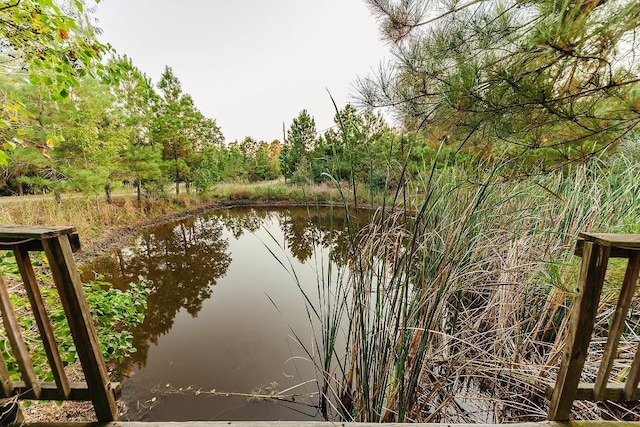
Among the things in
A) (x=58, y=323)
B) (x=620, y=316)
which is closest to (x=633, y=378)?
(x=620, y=316)

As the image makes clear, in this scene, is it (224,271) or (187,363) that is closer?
(187,363)

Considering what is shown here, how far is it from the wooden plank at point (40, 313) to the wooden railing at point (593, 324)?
1.69m

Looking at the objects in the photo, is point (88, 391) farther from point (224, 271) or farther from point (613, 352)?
point (224, 271)

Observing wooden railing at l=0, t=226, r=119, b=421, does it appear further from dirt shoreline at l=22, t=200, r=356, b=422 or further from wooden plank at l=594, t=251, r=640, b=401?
wooden plank at l=594, t=251, r=640, b=401

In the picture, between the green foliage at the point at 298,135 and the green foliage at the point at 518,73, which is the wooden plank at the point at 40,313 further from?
the green foliage at the point at 298,135

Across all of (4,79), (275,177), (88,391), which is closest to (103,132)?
(4,79)

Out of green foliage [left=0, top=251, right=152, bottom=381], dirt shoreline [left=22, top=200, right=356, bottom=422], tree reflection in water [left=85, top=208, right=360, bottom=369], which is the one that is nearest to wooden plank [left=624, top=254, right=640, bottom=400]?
tree reflection in water [left=85, top=208, right=360, bottom=369]

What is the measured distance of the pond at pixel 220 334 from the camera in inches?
64.4

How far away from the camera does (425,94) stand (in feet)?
5.60

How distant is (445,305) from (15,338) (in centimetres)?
180

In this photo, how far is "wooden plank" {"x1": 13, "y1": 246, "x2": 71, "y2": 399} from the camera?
770 mm

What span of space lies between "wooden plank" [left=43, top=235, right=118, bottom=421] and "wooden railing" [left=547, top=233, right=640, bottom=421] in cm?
159

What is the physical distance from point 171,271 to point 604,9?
4711 mm

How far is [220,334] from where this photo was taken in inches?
94.9
